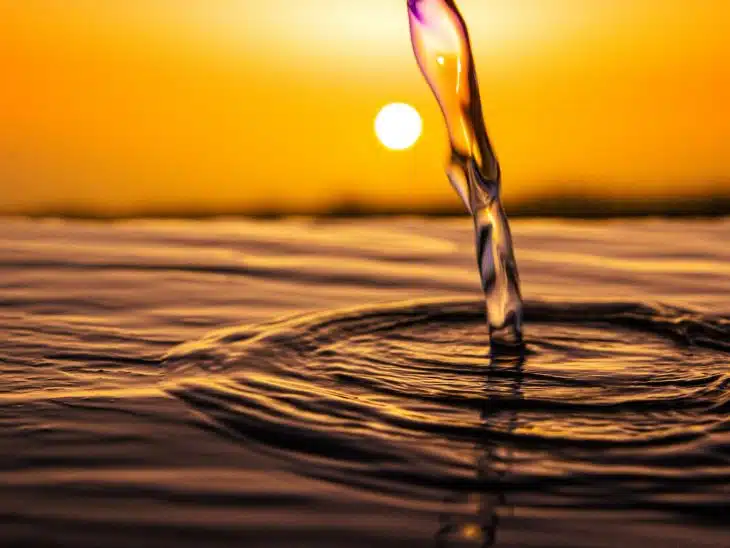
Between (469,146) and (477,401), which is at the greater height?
(469,146)

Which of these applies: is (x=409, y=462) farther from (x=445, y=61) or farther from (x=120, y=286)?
(x=120, y=286)

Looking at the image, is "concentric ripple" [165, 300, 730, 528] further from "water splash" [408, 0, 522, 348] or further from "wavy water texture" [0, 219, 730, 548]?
"water splash" [408, 0, 522, 348]

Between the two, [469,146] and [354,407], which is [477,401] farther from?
[469,146]

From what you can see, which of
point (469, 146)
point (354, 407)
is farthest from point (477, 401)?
point (469, 146)

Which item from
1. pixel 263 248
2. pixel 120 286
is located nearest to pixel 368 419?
pixel 120 286

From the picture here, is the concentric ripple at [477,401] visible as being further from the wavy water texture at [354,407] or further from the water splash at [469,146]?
the water splash at [469,146]

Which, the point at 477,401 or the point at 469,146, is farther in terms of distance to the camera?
the point at 469,146

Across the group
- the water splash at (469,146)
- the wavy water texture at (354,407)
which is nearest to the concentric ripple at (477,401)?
the wavy water texture at (354,407)

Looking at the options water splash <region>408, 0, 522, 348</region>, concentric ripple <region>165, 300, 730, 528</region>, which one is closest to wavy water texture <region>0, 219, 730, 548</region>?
concentric ripple <region>165, 300, 730, 528</region>
